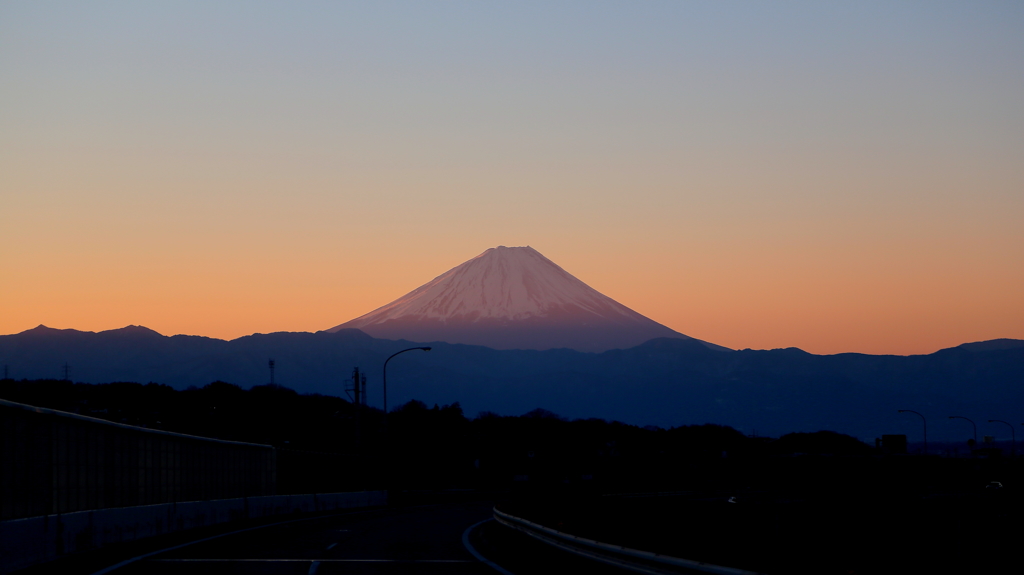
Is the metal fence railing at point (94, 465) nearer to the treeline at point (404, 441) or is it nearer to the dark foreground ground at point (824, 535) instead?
the dark foreground ground at point (824, 535)

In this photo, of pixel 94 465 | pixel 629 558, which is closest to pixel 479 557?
pixel 629 558

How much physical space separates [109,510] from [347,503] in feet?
96.8

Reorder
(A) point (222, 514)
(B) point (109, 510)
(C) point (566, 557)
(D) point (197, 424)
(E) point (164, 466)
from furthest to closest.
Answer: (D) point (197, 424)
(A) point (222, 514)
(E) point (164, 466)
(B) point (109, 510)
(C) point (566, 557)

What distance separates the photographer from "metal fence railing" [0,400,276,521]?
1988cm

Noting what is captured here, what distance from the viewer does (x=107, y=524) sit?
23.6 metres

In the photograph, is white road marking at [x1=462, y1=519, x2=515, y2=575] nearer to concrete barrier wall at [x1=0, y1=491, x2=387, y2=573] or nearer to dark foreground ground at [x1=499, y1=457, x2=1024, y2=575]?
dark foreground ground at [x1=499, y1=457, x2=1024, y2=575]

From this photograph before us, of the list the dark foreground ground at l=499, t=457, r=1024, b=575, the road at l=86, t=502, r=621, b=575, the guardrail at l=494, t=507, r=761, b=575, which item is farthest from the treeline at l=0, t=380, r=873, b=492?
the guardrail at l=494, t=507, r=761, b=575

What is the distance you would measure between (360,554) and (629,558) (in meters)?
8.06

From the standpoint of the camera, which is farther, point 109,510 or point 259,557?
point 109,510

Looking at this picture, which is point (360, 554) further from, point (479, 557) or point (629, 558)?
point (629, 558)

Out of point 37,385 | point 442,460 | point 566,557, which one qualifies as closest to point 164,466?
point 566,557

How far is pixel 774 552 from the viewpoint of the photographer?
14.5 metres

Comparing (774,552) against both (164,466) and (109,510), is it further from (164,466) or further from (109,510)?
(164,466)

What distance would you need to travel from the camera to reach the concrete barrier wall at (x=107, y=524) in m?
18.5
